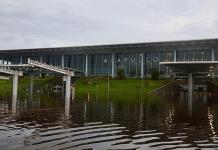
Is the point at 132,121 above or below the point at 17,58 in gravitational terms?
below

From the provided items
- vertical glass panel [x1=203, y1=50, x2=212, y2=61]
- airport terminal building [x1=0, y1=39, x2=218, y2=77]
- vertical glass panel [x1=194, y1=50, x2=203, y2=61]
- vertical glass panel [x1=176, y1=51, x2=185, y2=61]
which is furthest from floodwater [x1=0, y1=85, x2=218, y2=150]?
vertical glass panel [x1=176, y1=51, x2=185, y2=61]

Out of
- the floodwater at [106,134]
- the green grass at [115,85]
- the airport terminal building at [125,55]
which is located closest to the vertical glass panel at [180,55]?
the airport terminal building at [125,55]

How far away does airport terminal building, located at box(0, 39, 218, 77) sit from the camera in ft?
401

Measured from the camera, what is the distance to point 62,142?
20.1m

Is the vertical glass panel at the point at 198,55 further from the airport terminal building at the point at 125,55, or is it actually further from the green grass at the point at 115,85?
the green grass at the point at 115,85

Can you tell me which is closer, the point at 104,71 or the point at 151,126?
the point at 151,126

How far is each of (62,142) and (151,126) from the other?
921 centimetres

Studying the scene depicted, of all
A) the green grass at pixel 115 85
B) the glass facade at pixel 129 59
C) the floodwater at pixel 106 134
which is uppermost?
the glass facade at pixel 129 59

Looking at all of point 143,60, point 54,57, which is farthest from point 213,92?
point 54,57

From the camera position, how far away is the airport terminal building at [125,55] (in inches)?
4808

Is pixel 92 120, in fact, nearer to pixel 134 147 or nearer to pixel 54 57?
pixel 134 147

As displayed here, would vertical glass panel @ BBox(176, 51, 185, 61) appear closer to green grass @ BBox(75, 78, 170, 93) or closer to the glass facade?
the glass facade

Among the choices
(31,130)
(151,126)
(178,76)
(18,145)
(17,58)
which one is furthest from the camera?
(17,58)

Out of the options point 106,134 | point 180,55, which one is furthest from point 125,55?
point 106,134
